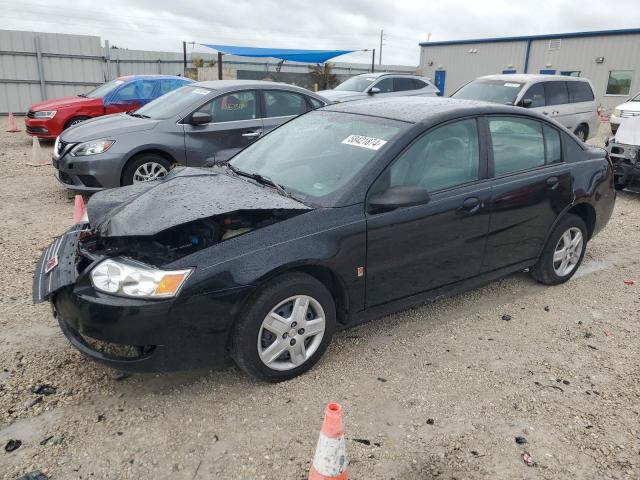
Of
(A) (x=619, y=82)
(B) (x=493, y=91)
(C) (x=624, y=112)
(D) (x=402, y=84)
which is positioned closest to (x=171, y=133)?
(B) (x=493, y=91)

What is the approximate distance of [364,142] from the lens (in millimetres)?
3510

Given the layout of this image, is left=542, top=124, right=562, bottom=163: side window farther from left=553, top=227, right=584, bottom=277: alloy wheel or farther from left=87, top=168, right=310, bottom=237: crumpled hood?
left=87, top=168, right=310, bottom=237: crumpled hood

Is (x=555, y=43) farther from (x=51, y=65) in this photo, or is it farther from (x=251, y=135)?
(x=251, y=135)

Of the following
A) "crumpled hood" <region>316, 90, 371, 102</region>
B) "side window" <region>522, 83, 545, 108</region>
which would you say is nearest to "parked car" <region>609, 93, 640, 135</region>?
"side window" <region>522, 83, 545, 108</region>

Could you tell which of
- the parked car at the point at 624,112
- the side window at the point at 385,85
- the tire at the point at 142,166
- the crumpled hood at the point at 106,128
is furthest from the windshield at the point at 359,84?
the tire at the point at 142,166

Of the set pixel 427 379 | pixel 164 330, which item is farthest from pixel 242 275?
pixel 427 379

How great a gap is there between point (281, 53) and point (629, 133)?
16.7 m

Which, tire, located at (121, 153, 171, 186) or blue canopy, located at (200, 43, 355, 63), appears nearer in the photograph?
tire, located at (121, 153, 171, 186)

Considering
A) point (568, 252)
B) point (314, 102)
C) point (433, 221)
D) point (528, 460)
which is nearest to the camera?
point (528, 460)

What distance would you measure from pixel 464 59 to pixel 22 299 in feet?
101

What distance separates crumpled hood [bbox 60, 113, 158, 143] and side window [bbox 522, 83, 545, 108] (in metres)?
7.62

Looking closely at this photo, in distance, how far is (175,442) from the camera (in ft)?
8.73

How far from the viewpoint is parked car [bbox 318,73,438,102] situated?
12.9 m

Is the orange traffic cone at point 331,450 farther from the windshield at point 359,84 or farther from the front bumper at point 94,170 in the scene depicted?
the windshield at point 359,84
